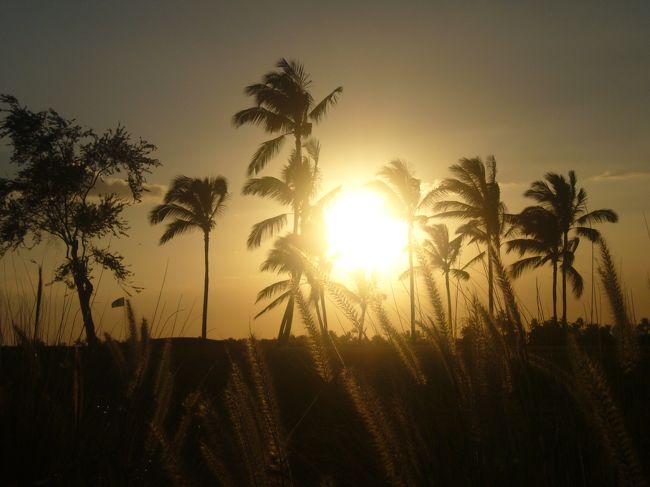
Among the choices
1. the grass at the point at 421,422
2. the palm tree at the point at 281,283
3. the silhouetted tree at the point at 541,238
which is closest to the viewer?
the grass at the point at 421,422

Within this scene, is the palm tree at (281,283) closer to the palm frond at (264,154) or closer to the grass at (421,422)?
the palm frond at (264,154)

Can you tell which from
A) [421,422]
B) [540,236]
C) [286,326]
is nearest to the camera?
[421,422]

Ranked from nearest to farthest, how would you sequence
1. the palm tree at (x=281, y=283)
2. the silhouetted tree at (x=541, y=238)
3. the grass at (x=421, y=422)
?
1. the grass at (x=421, y=422)
2. the palm tree at (x=281, y=283)
3. the silhouetted tree at (x=541, y=238)

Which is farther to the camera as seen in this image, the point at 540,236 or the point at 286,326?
the point at 540,236

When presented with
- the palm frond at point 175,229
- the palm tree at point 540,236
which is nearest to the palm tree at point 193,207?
the palm frond at point 175,229

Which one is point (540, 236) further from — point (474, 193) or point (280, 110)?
point (280, 110)

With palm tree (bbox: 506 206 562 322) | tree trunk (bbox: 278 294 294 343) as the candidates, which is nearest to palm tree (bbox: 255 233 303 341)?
tree trunk (bbox: 278 294 294 343)

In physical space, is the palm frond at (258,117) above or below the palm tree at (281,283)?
above

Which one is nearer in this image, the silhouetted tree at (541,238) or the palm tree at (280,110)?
the palm tree at (280,110)

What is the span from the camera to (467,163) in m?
28.0

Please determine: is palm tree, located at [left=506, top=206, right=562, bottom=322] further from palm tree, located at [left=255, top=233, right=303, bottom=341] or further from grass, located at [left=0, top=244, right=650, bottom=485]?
grass, located at [left=0, top=244, right=650, bottom=485]

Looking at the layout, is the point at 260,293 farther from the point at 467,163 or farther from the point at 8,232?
the point at 467,163

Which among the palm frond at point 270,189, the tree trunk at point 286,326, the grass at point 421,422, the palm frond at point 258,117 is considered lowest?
the grass at point 421,422

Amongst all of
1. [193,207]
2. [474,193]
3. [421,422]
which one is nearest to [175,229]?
[193,207]
